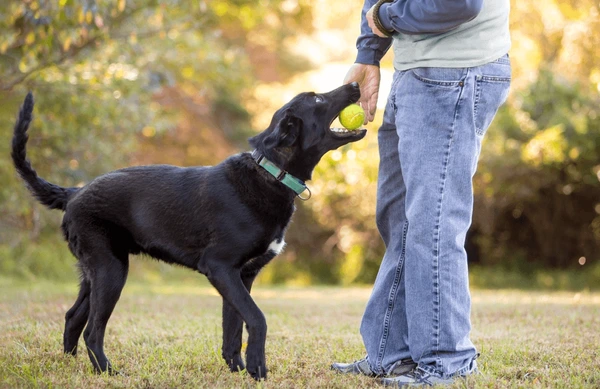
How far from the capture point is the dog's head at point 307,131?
3738 millimetres

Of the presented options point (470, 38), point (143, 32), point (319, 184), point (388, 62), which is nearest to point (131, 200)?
point (470, 38)

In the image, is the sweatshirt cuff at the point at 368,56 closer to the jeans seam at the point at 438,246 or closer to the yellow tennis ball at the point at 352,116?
the yellow tennis ball at the point at 352,116

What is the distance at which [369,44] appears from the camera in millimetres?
3633

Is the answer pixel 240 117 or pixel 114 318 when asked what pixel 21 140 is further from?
pixel 240 117

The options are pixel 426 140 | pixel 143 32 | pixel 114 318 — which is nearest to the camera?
pixel 426 140

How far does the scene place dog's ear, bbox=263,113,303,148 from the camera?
12.0 feet

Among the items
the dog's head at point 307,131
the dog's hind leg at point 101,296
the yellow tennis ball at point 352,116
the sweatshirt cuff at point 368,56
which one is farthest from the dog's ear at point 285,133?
the dog's hind leg at point 101,296

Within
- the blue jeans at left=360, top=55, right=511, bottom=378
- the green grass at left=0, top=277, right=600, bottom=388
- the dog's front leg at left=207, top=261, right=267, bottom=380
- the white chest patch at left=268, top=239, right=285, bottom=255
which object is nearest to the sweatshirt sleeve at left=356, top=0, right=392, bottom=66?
the blue jeans at left=360, top=55, right=511, bottom=378

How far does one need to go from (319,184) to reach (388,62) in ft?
20.7

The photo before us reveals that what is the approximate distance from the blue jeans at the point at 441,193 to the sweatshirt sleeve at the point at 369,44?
0.40 m

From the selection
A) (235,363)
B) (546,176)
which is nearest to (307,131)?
(235,363)

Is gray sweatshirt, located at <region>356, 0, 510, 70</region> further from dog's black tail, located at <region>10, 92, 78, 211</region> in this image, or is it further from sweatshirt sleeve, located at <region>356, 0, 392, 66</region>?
dog's black tail, located at <region>10, 92, 78, 211</region>

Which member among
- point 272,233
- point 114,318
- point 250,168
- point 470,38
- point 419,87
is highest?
point 470,38

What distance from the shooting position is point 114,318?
18.9ft
